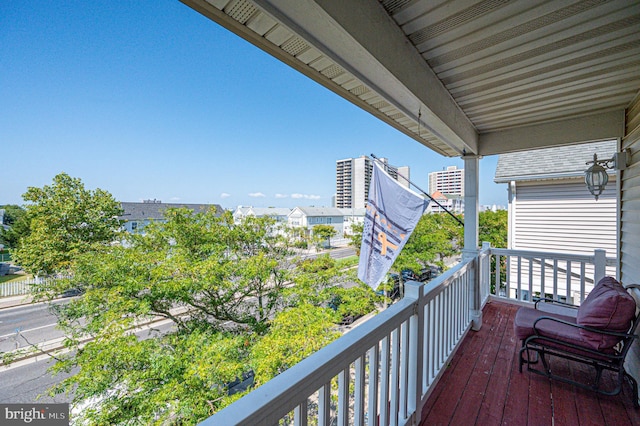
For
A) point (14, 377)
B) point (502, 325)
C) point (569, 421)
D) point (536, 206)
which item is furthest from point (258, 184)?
point (569, 421)

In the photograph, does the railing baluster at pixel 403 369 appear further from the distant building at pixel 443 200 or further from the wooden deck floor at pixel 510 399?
the distant building at pixel 443 200

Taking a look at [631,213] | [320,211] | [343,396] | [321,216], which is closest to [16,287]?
[343,396]

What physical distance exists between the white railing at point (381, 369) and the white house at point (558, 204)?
18.0 ft

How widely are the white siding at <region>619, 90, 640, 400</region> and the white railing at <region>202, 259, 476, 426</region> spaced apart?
4.36 ft

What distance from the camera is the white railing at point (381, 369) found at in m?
0.70

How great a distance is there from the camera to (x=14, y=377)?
5832 mm

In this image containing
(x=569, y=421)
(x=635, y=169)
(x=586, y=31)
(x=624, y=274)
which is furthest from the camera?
(x=624, y=274)

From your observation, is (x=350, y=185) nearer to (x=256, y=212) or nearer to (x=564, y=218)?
(x=256, y=212)

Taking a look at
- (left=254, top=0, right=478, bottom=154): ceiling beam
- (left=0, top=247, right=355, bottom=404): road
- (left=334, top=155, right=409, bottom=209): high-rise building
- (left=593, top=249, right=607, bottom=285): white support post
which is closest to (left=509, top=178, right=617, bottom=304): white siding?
(left=593, top=249, right=607, bottom=285): white support post

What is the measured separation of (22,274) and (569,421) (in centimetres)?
947

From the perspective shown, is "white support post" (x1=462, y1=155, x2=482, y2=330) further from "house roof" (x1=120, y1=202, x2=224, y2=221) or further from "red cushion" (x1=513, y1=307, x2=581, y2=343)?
"house roof" (x1=120, y1=202, x2=224, y2=221)

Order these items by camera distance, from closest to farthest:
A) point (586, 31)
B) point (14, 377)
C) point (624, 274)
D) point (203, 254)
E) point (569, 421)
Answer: point (586, 31) → point (569, 421) → point (624, 274) → point (14, 377) → point (203, 254)

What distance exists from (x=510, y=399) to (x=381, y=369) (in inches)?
56.3

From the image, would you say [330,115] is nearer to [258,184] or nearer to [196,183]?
[258,184]
